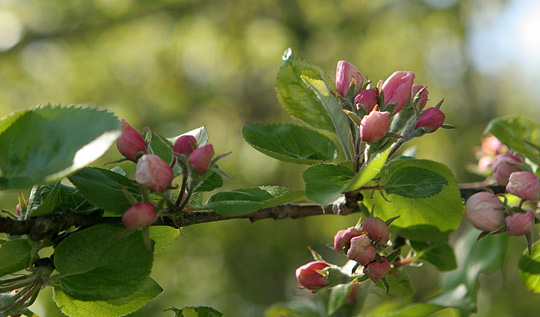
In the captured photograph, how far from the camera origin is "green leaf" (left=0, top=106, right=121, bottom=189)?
0.40 meters

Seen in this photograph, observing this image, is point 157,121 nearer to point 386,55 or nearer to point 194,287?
point 194,287

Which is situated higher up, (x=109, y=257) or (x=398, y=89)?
(x=398, y=89)

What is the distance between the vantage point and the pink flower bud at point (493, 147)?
90 cm

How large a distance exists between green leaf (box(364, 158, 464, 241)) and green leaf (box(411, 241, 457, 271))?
0.05 m

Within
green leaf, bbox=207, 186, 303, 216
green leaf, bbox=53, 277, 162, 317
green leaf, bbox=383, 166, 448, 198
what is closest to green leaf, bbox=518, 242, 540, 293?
green leaf, bbox=383, 166, 448, 198

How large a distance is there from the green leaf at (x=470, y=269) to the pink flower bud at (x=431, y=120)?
36cm

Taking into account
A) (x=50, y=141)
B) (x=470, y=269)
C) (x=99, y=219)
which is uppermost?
(x=50, y=141)

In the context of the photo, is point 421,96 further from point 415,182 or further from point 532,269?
point 532,269

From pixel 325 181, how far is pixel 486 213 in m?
0.23

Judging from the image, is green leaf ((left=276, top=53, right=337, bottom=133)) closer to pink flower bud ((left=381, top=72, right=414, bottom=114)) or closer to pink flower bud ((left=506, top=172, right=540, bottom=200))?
pink flower bud ((left=381, top=72, right=414, bottom=114))

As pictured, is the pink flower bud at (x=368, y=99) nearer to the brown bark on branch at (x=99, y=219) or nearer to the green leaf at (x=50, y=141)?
the brown bark on branch at (x=99, y=219)

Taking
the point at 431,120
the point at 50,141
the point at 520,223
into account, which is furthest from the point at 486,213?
the point at 50,141

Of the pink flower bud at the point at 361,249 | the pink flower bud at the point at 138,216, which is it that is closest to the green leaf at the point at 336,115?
the pink flower bud at the point at 361,249

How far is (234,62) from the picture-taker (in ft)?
12.6
